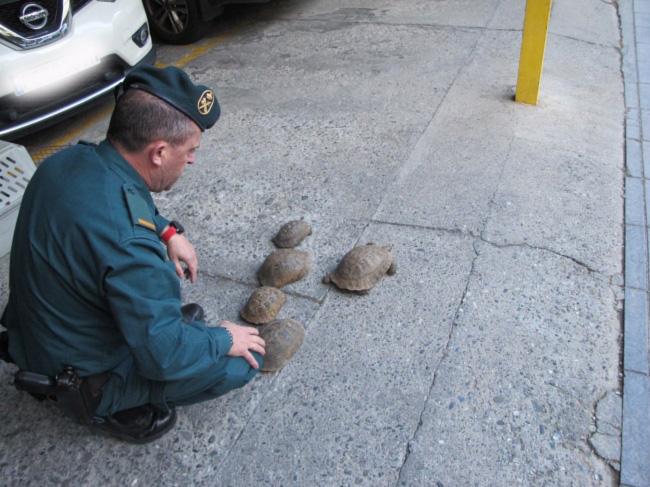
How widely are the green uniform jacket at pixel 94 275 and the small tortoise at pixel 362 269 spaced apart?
1.10m

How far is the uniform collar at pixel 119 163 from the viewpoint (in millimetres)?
1767

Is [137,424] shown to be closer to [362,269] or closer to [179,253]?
[179,253]

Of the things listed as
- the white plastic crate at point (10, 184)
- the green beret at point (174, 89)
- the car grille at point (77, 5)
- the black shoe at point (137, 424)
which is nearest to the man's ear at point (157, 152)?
the green beret at point (174, 89)

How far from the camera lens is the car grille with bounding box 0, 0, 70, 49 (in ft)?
12.3

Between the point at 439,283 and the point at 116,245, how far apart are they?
1.84m

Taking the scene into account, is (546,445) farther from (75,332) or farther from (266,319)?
(75,332)

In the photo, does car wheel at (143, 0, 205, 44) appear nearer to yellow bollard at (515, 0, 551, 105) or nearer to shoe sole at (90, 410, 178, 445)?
yellow bollard at (515, 0, 551, 105)

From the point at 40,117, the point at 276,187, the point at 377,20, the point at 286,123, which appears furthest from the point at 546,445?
the point at 377,20

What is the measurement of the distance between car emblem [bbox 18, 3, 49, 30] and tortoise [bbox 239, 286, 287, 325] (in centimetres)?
269

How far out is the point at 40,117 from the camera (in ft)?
13.4

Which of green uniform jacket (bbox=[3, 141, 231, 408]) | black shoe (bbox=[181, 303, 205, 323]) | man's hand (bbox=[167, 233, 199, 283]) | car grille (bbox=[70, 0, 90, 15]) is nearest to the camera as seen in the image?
green uniform jacket (bbox=[3, 141, 231, 408])

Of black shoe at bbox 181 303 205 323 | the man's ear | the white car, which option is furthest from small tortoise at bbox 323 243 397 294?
the white car

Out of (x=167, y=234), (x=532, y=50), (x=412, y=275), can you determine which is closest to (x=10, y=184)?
(x=167, y=234)

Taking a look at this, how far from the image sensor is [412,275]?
9.94ft
